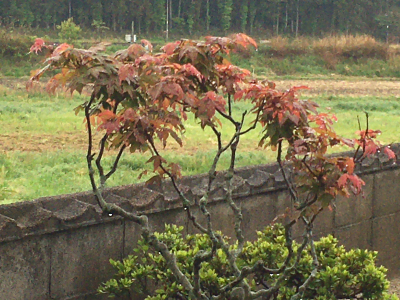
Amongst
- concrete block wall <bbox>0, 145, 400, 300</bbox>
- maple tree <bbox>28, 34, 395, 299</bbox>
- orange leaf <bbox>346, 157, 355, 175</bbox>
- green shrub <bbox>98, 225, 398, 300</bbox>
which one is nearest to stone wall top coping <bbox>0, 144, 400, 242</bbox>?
concrete block wall <bbox>0, 145, 400, 300</bbox>

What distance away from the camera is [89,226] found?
Result: 3.67 metres

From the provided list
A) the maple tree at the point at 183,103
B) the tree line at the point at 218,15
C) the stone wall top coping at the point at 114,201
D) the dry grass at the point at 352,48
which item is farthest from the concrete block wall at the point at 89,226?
the tree line at the point at 218,15

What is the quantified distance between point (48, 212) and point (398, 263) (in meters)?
3.76

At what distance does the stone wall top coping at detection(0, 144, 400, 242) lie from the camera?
134 inches

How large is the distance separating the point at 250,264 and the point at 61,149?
756cm

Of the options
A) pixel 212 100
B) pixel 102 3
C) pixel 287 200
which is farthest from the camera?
pixel 102 3

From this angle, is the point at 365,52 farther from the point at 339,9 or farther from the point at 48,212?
A: the point at 48,212

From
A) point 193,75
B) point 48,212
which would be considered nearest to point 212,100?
point 193,75

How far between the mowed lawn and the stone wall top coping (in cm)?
74

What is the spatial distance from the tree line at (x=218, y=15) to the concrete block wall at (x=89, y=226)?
140ft

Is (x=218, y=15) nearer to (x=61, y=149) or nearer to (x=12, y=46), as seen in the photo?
(x=12, y=46)

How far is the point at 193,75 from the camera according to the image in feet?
9.43

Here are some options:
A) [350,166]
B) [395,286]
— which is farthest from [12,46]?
[350,166]

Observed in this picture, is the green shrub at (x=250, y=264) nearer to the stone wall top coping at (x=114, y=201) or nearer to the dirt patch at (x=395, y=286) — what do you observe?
the stone wall top coping at (x=114, y=201)
